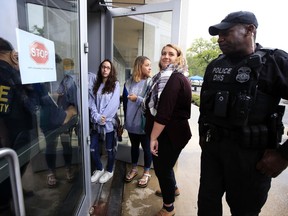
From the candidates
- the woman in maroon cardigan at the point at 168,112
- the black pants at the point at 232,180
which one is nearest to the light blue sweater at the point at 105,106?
the woman in maroon cardigan at the point at 168,112

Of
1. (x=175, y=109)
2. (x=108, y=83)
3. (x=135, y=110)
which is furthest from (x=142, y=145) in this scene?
(x=175, y=109)

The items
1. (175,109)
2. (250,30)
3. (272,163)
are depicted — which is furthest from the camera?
(175,109)

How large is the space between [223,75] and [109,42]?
7.65 feet

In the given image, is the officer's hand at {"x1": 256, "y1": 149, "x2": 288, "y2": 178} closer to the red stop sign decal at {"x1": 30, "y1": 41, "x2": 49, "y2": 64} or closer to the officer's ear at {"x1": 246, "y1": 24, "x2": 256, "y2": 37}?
the officer's ear at {"x1": 246, "y1": 24, "x2": 256, "y2": 37}

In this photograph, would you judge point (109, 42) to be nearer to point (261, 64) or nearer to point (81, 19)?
point (81, 19)

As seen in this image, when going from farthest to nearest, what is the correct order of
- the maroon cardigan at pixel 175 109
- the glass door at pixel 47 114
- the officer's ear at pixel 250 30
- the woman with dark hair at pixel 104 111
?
the woman with dark hair at pixel 104 111 < the maroon cardigan at pixel 175 109 < the officer's ear at pixel 250 30 < the glass door at pixel 47 114

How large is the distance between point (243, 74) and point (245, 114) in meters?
0.27

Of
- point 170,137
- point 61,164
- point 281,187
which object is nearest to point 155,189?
point 170,137

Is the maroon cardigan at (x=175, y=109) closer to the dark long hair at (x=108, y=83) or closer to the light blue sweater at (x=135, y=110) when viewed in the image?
the light blue sweater at (x=135, y=110)

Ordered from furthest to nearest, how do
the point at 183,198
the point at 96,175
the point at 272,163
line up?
1. the point at 96,175
2. the point at 183,198
3. the point at 272,163

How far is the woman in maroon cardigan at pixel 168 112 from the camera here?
1722mm

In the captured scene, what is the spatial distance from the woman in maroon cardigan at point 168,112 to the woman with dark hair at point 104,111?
→ 72cm

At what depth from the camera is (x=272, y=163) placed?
131cm

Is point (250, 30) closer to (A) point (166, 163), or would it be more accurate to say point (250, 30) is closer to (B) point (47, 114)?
(A) point (166, 163)
